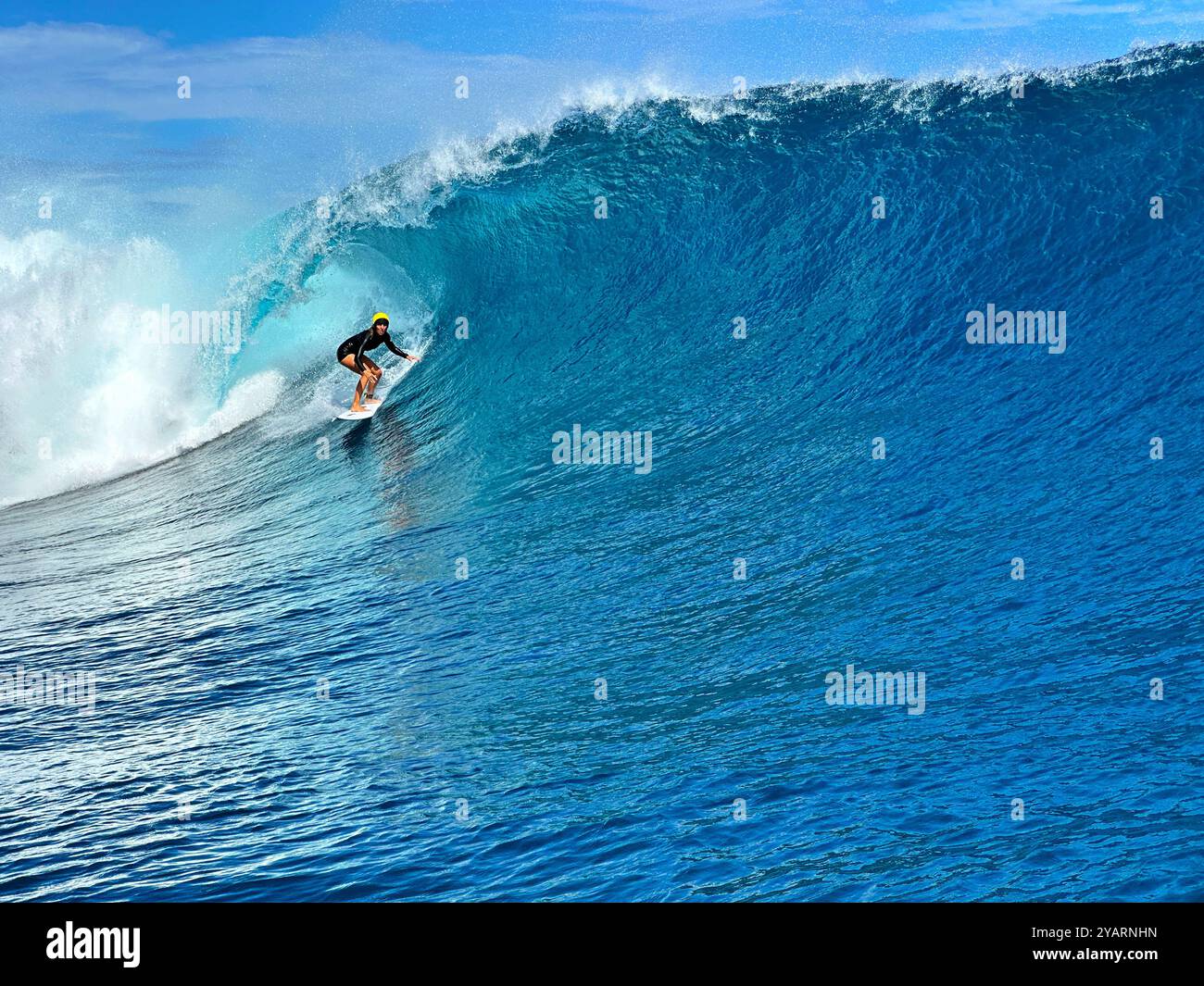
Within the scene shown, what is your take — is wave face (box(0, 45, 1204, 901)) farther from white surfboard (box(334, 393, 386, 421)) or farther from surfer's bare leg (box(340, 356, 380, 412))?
surfer's bare leg (box(340, 356, 380, 412))

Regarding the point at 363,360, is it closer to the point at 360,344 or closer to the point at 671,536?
the point at 360,344

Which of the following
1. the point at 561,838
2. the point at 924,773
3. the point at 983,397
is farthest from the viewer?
the point at 983,397

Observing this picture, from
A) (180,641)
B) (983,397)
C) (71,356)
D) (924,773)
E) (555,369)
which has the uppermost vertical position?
(71,356)

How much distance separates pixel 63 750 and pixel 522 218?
1048 cm

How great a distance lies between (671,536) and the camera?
328 inches

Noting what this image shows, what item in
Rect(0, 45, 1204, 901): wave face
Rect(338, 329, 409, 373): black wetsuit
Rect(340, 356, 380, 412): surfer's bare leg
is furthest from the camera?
Rect(340, 356, 380, 412): surfer's bare leg

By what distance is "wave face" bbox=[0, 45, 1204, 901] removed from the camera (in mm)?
4676

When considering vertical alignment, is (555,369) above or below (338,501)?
above

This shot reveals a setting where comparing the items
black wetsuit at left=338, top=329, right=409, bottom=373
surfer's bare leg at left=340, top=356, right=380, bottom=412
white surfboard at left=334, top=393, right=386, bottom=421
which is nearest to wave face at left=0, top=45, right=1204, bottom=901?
white surfboard at left=334, top=393, right=386, bottom=421

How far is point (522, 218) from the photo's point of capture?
1505 centimetres

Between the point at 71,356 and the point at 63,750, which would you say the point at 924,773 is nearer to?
the point at 63,750

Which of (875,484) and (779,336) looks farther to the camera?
(779,336)

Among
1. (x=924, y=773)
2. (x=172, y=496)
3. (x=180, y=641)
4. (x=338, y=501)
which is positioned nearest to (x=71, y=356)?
(x=172, y=496)

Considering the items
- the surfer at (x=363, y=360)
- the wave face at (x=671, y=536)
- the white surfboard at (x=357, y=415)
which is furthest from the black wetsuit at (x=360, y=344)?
the wave face at (x=671, y=536)
